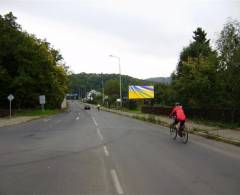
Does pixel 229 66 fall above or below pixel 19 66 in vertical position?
below

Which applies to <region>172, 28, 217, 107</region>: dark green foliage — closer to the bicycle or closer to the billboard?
the bicycle

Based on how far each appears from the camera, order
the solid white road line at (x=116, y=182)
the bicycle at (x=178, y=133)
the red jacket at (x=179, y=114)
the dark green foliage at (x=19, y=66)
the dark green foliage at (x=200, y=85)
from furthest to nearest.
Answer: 1. the dark green foliage at (x=19, y=66)
2. the dark green foliage at (x=200, y=85)
3. the red jacket at (x=179, y=114)
4. the bicycle at (x=178, y=133)
5. the solid white road line at (x=116, y=182)

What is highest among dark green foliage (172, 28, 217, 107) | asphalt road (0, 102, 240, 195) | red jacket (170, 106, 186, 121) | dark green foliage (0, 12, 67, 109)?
dark green foliage (0, 12, 67, 109)

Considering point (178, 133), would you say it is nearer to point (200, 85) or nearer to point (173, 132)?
point (173, 132)

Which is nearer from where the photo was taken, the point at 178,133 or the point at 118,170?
the point at 118,170

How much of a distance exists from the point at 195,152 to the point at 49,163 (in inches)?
206

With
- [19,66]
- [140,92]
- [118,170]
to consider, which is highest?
[19,66]

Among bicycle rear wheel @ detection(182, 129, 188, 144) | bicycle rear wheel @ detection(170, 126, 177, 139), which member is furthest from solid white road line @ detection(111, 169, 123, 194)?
bicycle rear wheel @ detection(170, 126, 177, 139)

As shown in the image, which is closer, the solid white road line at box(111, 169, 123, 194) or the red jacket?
the solid white road line at box(111, 169, 123, 194)

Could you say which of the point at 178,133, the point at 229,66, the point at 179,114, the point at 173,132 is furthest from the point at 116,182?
the point at 229,66

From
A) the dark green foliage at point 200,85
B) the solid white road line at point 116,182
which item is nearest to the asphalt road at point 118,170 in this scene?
the solid white road line at point 116,182

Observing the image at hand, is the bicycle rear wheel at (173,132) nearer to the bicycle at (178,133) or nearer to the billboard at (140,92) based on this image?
the bicycle at (178,133)

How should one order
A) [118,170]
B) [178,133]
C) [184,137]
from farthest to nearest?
[178,133] < [184,137] < [118,170]

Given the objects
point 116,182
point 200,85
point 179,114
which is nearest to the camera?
point 116,182
